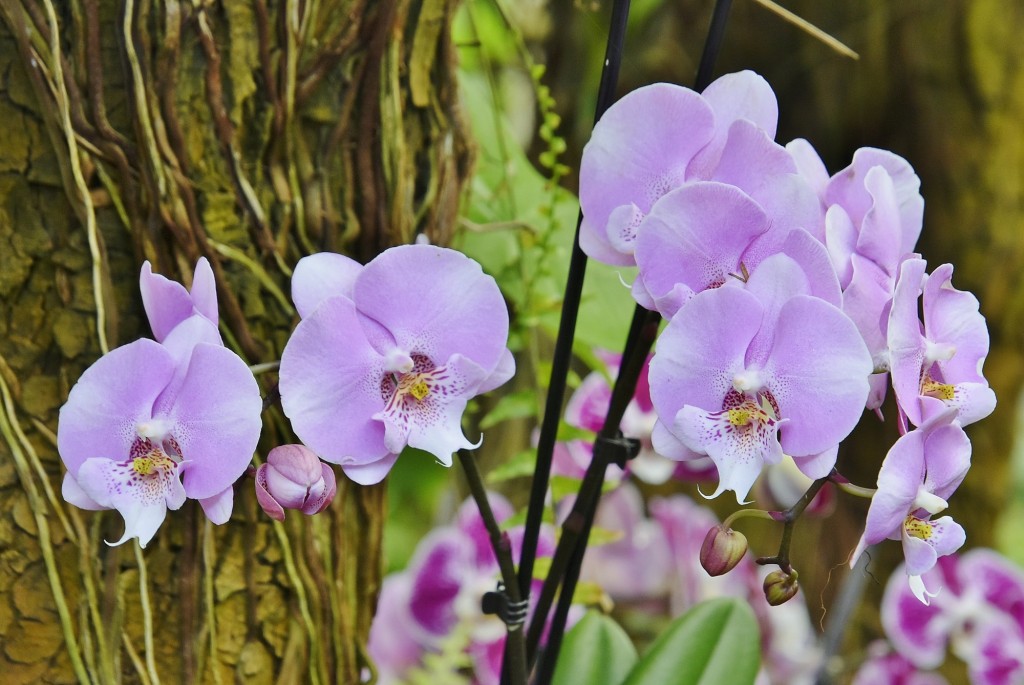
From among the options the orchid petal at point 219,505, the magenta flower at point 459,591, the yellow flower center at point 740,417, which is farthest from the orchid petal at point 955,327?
the magenta flower at point 459,591

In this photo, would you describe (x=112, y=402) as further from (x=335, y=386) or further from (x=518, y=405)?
(x=518, y=405)

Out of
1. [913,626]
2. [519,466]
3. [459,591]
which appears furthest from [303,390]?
[913,626]

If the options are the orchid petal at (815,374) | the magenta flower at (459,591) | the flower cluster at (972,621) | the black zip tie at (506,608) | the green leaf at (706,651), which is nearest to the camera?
the orchid petal at (815,374)

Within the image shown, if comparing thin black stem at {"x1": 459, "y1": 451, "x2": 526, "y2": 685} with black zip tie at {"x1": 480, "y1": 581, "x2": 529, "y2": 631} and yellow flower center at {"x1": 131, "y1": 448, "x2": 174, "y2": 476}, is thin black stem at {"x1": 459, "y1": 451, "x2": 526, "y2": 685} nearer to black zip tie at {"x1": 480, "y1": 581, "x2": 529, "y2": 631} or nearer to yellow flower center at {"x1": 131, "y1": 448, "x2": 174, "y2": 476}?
black zip tie at {"x1": 480, "y1": 581, "x2": 529, "y2": 631}

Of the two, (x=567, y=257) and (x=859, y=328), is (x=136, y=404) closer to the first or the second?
(x=859, y=328)

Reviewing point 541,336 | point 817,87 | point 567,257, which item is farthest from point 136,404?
point 817,87

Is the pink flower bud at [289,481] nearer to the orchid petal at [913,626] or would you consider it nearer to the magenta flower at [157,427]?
the magenta flower at [157,427]
